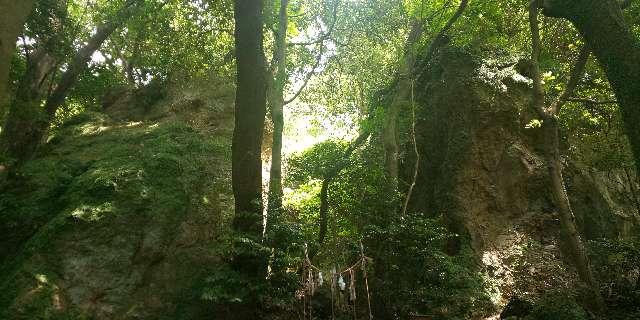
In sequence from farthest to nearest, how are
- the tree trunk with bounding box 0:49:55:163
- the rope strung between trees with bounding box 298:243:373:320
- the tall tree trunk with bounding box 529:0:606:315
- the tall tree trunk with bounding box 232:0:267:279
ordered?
the tree trunk with bounding box 0:49:55:163, the tall tree trunk with bounding box 232:0:267:279, the tall tree trunk with bounding box 529:0:606:315, the rope strung between trees with bounding box 298:243:373:320

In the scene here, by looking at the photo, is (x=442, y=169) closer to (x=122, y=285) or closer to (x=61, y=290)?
(x=122, y=285)

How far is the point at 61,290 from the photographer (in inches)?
270

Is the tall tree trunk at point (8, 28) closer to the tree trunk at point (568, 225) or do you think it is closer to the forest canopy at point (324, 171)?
the forest canopy at point (324, 171)

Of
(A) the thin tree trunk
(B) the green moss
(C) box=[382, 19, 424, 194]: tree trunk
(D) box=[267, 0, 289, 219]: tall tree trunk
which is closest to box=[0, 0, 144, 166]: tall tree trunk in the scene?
(B) the green moss

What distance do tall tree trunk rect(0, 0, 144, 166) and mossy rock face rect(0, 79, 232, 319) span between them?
593 mm

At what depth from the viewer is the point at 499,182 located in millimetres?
10547

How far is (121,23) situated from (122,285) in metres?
7.21

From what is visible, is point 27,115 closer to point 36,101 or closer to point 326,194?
point 36,101

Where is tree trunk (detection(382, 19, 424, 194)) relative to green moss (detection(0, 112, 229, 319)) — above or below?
above

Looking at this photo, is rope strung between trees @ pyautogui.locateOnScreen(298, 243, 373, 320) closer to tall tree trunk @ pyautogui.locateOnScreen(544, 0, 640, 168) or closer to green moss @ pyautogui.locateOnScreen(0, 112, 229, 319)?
green moss @ pyautogui.locateOnScreen(0, 112, 229, 319)

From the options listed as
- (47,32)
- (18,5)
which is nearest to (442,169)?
(18,5)

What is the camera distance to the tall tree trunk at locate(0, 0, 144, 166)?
32.1 feet

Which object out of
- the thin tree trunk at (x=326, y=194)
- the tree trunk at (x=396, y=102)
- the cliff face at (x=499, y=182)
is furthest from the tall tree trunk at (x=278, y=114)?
the cliff face at (x=499, y=182)

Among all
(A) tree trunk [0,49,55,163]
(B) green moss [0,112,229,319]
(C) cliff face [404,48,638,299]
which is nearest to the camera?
(B) green moss [0,112,229,319]
